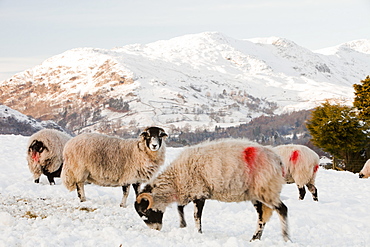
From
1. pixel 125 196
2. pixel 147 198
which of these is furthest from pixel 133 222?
pixel 125 196

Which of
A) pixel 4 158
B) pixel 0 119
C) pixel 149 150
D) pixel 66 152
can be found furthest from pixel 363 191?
pixel 0 119

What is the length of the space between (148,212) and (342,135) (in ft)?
152

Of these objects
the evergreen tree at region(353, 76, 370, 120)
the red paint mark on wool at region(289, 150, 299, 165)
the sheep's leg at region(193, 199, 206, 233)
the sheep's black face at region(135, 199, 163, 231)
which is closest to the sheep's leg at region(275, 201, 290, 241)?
the sheep's leg at region(193, 199, 206, 233)

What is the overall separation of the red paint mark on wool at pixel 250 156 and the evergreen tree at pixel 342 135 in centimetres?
4449

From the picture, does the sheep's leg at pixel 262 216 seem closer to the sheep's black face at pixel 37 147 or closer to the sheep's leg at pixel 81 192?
the sheep's leg at pixel 81 192

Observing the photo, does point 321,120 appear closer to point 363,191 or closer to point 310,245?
point 363,191

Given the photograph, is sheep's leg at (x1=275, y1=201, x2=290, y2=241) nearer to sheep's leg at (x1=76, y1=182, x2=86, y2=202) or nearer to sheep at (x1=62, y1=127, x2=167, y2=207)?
sheep at (x1=62, y1=127, x2=167, y2=207)

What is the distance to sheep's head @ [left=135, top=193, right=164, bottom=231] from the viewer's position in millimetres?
8766

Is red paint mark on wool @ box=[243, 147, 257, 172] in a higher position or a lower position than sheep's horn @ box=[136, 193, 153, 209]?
higher

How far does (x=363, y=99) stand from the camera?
51062 millimetres

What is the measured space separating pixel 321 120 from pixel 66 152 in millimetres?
45891

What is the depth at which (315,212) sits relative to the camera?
12.4m

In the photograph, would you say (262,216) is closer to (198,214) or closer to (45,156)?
(198,214)

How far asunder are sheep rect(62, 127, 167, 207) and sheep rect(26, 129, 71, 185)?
301cm
